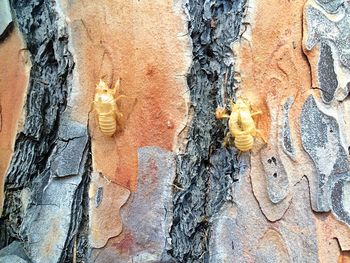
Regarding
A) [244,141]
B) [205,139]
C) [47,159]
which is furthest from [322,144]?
[47,159]

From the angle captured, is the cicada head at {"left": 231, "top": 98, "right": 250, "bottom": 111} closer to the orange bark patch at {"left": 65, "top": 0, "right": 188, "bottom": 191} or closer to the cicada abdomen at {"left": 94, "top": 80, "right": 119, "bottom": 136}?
the orange bark patch at {"left": 65, "top": 0, "right": 188, "bottom": 191}

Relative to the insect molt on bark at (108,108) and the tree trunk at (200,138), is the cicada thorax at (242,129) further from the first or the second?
the insect molt on bark at (108,108)

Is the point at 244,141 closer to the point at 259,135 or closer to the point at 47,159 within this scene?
the point at 259,135

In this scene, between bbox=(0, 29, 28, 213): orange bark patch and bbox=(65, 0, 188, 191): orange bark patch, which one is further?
bbox=(0, 29, 28, 213): orange bark patch

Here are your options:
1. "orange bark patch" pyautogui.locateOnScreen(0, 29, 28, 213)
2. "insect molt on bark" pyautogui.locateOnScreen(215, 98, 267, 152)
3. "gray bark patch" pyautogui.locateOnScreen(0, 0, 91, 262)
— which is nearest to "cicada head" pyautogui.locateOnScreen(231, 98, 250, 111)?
"insect molt on bark" pyautogui.locateOnScreen(215, 98, 267, 152)

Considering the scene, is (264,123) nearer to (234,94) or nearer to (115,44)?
(234,94)

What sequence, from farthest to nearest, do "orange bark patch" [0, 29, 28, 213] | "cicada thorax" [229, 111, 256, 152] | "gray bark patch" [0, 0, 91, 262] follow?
1. "orange bark patch" [0, 29, 28, 213]
2. "gray bark patch" [0, 0, 91, 262]
3. "cicada thorax" [229, 111, 256, 152]
